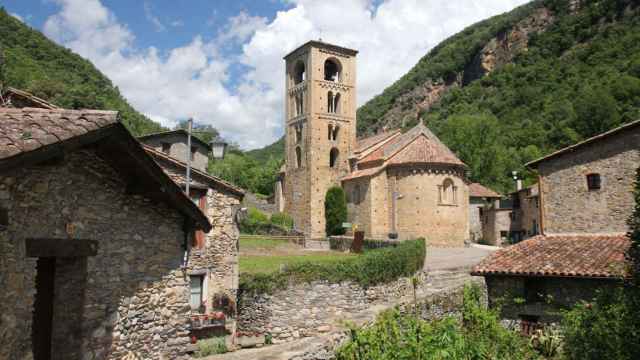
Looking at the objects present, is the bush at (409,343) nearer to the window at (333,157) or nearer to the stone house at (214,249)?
the stone house at (214,249)

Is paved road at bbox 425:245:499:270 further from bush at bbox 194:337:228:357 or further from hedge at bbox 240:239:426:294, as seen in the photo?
bush at bbox 194:337:228:357

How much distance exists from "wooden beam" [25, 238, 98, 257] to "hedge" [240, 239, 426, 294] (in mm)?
10876

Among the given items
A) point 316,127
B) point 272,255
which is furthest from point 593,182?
point 316,127

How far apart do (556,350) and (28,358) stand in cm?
1320

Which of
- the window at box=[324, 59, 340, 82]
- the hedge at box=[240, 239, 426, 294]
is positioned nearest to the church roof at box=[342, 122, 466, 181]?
the window at box=[324, 59, 340, 82]

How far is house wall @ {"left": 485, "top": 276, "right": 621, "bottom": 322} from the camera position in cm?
1473

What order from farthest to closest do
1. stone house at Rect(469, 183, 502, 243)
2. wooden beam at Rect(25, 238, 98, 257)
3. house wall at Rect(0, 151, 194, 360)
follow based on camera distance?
stone house at Rect(469, 183, 502, 243)
wooden beam at Rect(25, 238, 98, 257)
house wall at Rect(0, 151, 194, 360)

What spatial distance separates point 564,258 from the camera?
52.0ft

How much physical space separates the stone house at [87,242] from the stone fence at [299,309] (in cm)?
907

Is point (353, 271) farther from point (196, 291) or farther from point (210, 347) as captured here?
point (210, 347)

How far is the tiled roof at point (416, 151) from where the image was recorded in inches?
1403

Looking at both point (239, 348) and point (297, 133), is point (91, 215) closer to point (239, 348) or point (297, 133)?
point (239, 348)

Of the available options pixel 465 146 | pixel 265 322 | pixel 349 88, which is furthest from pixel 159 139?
pixel 465 146

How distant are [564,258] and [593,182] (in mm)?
3935
